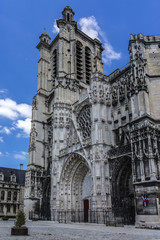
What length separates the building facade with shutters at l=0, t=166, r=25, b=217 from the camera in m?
47.8

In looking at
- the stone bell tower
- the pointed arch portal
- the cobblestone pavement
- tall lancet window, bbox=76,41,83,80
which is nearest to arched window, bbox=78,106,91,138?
the stone bell tower

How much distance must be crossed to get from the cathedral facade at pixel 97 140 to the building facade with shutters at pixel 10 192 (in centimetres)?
1776

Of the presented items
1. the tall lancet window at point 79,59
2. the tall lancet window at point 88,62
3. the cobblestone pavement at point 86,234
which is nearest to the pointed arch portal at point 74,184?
the cobblestone pavement at point 86,234

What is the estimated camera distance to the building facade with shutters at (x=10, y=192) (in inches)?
1884

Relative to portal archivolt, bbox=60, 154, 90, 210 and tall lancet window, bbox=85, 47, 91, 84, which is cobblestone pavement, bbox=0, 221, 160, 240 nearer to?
portal archivolt, bbox=60, 154, 90, 210

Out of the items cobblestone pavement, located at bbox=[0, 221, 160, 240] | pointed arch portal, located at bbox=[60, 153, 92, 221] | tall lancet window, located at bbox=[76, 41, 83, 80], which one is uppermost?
tall lancet window, located at bbox=[76, 41, 83, 80]

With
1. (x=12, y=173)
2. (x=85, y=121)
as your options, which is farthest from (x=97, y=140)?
(x=12, y=173)

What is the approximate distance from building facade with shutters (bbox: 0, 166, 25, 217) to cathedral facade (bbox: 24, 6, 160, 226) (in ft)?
58.3

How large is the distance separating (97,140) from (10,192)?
33.1m

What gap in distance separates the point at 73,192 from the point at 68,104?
12.4 meters

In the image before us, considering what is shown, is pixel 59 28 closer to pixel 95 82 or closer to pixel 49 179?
pixel 95 82

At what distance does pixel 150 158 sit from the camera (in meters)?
17.9

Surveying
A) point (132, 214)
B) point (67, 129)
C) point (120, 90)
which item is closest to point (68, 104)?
point (67, 129)

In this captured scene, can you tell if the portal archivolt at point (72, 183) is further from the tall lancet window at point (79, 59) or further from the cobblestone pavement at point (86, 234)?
the tall lancet window at point (79, 59)
